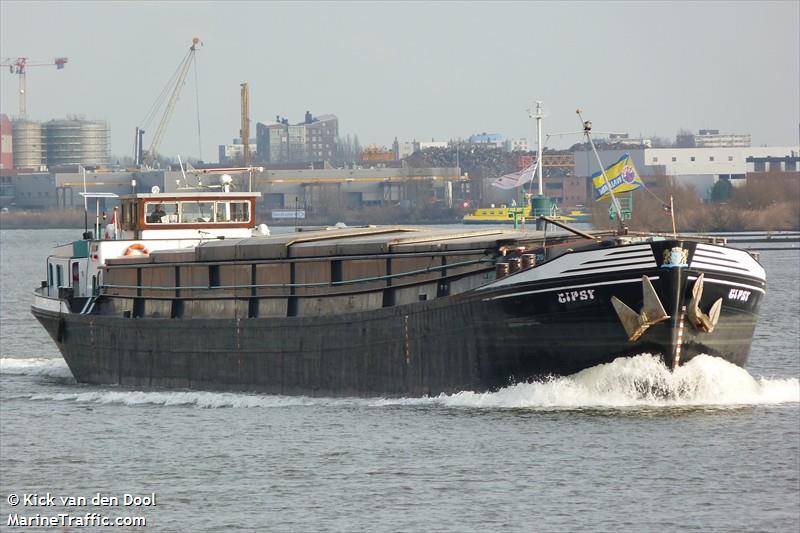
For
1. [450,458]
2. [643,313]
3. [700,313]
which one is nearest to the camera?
[450,458]

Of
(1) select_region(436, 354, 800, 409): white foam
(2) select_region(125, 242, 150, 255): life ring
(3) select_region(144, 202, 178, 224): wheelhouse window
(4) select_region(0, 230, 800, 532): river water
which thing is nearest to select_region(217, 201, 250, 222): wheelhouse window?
(3) select_region(144, 202, 178, 224): wheelhouse window

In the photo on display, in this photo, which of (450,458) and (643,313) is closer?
(450,458)

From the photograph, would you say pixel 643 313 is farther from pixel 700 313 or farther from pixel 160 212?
pixel 160 212

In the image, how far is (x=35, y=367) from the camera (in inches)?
1976

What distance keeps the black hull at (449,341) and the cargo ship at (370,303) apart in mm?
41

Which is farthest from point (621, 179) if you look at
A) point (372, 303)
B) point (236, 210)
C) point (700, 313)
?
point (236, 210)

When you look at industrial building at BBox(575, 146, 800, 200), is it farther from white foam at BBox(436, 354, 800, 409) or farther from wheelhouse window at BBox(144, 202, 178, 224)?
white foam at BBox(436, 354, 800, 409)

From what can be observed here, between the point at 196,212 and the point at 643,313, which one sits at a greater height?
the point at 196,212

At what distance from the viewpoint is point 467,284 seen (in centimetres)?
3453

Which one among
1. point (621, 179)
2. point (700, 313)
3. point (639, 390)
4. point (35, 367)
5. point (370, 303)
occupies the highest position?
point (621, 179)

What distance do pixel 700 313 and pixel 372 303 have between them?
860cm

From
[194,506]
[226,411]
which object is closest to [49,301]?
[226,411]

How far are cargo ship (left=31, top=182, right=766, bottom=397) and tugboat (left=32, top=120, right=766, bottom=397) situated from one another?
0.15 feet

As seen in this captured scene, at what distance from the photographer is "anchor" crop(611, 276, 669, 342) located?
3100 cm
